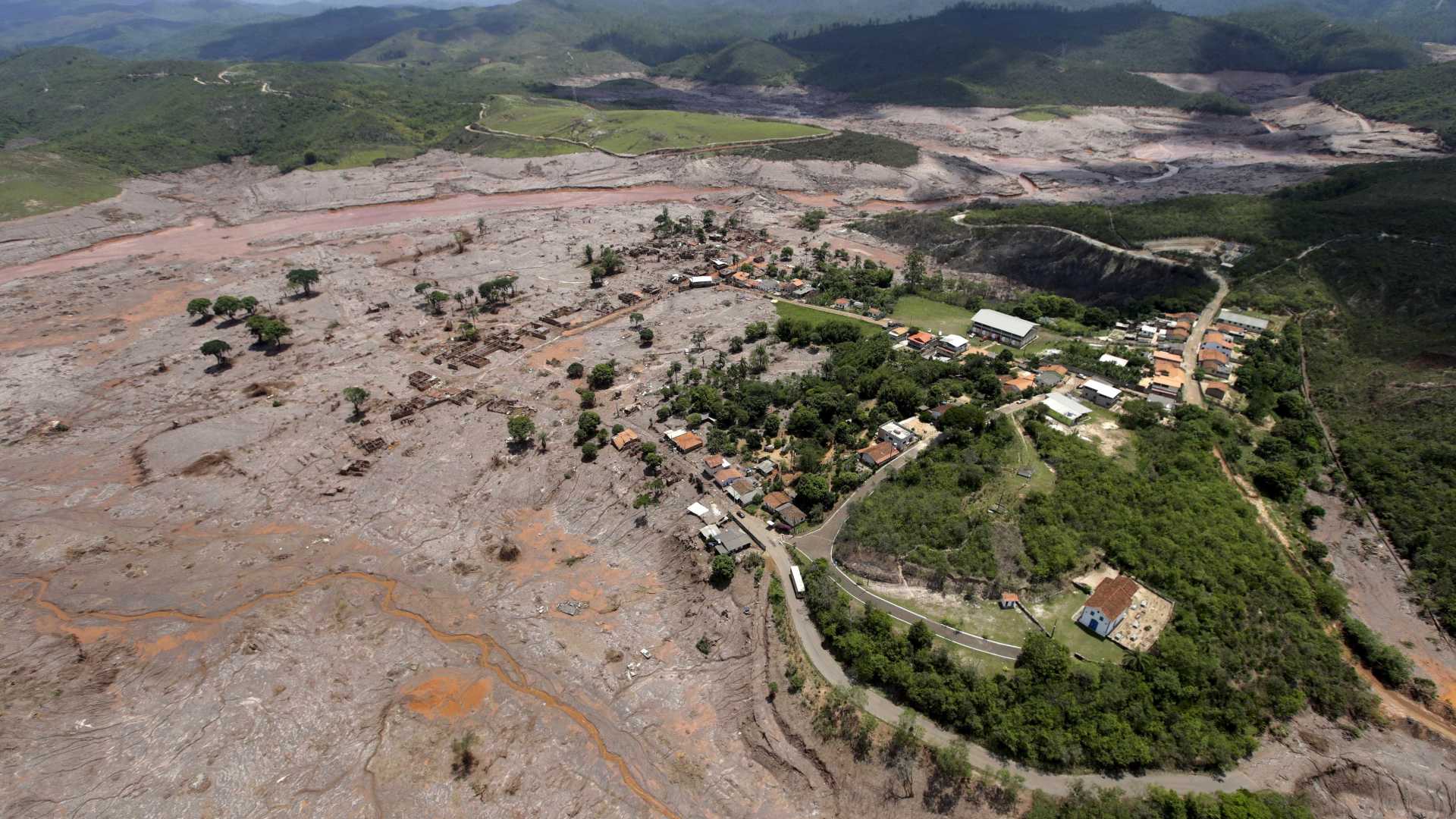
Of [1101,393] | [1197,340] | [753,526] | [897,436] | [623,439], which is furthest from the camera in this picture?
[1197,340]

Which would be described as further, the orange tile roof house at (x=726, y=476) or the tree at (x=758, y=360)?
the tree at (x=758, y=360)

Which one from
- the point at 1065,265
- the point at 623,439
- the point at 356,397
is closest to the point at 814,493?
the point at 623,439

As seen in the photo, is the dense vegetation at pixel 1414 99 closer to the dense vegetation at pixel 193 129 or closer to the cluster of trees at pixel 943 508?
the cluster of trees at pixel 943 508

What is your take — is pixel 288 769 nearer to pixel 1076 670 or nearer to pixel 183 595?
pixel 183 595

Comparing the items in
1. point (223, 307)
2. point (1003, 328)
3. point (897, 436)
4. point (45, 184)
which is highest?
point (45, 184)

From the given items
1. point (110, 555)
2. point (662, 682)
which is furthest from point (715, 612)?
point (110, 555)

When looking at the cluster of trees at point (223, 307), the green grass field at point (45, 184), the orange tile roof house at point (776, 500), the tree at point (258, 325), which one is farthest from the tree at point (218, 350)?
the green grass field at point (45, 184)

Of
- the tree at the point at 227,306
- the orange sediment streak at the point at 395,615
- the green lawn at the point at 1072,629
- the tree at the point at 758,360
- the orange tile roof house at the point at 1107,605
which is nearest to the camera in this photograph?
the green lawn at the point at 1072,629

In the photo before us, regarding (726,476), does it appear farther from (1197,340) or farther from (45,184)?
(45,184)
